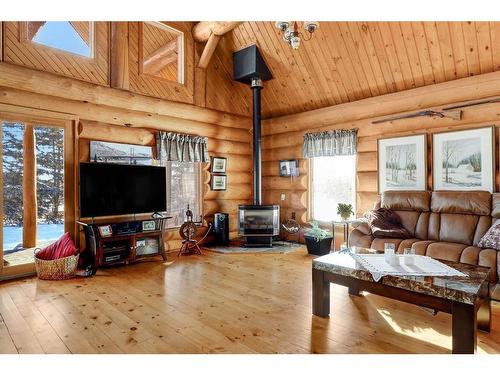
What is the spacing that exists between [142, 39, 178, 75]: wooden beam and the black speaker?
296 cm

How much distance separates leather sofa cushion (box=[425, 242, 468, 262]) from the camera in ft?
10.8

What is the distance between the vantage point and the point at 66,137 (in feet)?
14.1

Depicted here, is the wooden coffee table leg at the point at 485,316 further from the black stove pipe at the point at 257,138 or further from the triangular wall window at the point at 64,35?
the triangular wall window at the point at 64,35

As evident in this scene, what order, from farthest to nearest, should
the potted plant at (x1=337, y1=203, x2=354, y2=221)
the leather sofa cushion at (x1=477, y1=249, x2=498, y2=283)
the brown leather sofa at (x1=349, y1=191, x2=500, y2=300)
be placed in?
the potted plant at (x1=337, y1=203, x2=354, y2=221) < the brown leather sofa at (x1=349, y1=191, x2=500, y2=300) < the leather sofa cushion at (x1=477, y1=249, x2=498, y2=283)

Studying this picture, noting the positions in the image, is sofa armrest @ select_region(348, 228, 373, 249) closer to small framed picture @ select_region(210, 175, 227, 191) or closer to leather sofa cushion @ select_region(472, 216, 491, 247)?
leather sofa cushion @ select_region(472, 216, 491, 247)

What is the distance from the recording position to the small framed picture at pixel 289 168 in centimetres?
619

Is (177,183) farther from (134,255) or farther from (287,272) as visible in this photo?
(287,272)

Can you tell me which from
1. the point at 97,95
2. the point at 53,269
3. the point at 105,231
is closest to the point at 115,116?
the point at 97,95

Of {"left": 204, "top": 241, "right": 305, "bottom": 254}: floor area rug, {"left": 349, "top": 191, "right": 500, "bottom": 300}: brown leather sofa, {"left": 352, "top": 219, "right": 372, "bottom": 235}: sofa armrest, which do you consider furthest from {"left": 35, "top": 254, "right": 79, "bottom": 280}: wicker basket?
{"left": 352, "top": 219, "right": 372, "bottom": 235}: sofa armrest

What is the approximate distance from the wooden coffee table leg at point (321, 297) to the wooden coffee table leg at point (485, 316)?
1167 mm

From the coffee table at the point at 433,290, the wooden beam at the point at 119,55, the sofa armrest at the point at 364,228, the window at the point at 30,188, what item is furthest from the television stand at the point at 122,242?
the sofa armrest at the point at 364,228
